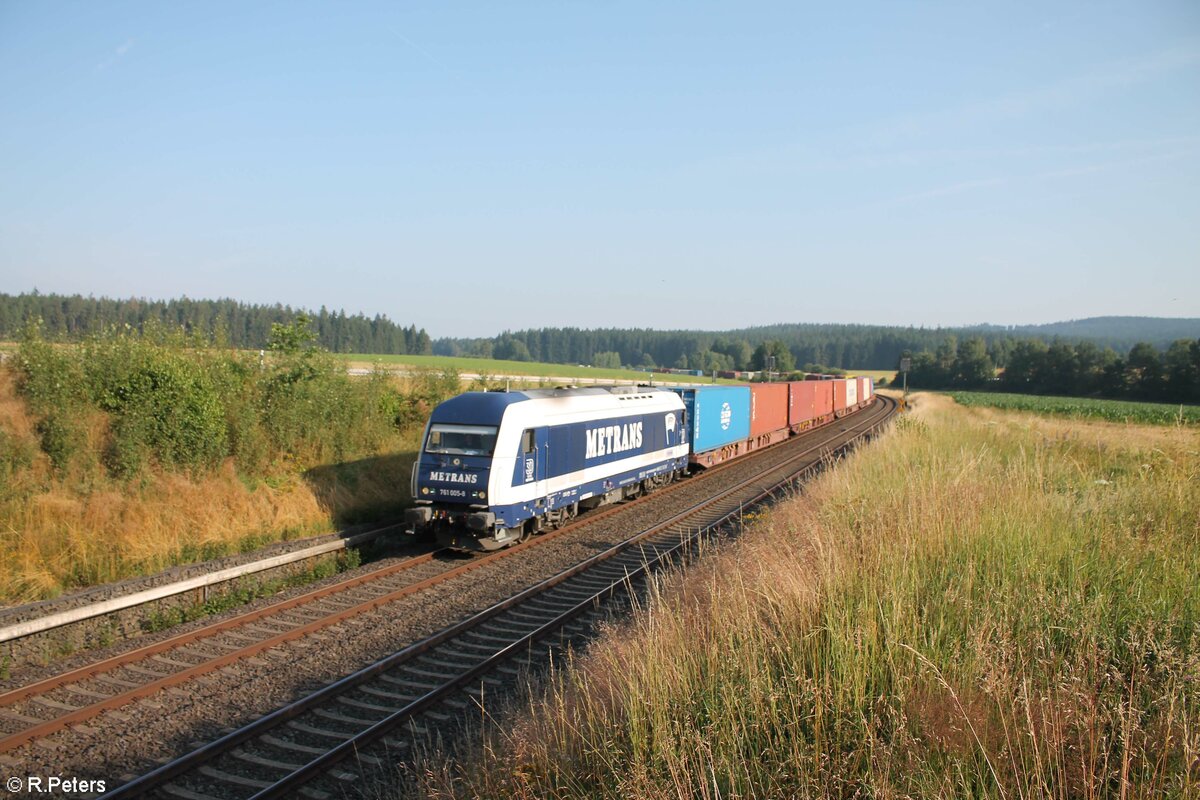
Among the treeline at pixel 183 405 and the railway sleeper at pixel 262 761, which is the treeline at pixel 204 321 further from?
the railway sleeper at pixel 262 761

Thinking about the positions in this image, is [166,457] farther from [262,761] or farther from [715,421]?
[715,421]

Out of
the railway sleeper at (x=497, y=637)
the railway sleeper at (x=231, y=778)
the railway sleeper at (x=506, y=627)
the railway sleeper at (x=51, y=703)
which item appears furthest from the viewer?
the railway sleeper at (x=506, y=627)

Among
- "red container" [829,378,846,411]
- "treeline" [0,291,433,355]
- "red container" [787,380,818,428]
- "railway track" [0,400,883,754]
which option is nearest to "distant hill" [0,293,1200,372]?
"treeline" [0,291,433,355]

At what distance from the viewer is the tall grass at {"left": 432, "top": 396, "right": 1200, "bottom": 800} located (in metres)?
3.54

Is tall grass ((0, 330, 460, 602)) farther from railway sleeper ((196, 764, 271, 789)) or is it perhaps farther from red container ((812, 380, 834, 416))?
red container ((812, 380, 834, 416))

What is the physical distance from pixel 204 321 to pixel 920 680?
40731 millimetres

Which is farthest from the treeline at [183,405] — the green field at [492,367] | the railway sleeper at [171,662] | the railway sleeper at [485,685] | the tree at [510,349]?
the tree at [510,349]

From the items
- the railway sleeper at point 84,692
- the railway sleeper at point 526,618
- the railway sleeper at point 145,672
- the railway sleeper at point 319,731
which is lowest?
the railway sleeper at point 526,618

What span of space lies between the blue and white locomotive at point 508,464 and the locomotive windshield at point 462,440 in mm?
20

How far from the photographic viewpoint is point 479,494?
13328mm

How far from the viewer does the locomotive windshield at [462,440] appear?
44.8ft

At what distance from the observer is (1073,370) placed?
84188 mm

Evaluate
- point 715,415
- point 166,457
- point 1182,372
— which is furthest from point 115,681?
point 1182,372

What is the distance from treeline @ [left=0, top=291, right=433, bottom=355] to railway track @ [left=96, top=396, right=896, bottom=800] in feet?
42.2
